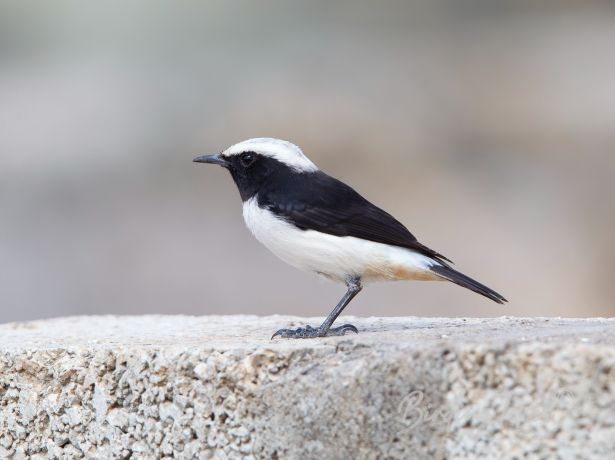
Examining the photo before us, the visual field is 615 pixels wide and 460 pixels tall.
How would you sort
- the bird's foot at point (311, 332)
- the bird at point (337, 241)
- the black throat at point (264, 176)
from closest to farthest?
the bird's foot at point (311, 332) < the bird at point (337, 241) < the black throat at point (264, 176)

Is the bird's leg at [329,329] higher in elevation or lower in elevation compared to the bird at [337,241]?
lower

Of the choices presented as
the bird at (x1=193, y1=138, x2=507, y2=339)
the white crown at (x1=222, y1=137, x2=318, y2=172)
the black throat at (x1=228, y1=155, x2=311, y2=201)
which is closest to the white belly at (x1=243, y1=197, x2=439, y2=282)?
the bird at (x1=193, y1=138, x2=507, y2=339)

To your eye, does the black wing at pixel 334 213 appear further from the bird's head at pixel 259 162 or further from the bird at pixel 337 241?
the bird's head at pixel 259 162

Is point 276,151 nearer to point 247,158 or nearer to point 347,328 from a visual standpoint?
point 247,158

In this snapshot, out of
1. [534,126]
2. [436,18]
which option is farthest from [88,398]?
[436,18]

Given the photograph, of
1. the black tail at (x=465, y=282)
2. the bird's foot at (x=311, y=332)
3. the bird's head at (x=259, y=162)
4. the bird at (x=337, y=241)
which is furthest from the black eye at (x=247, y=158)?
the black tail at (x=465, y=282)

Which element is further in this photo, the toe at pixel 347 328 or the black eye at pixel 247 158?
the black eye at pixel 247 158

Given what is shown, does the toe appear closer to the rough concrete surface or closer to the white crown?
the rough concrete surface
